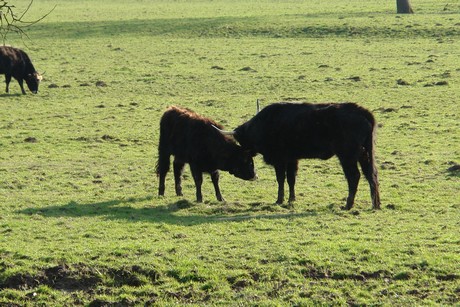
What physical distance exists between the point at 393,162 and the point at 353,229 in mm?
5631

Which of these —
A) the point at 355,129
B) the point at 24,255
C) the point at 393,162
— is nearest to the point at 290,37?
the point at 393,162

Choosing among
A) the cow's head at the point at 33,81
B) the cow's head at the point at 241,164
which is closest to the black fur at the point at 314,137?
the cow's head at the point at 241,164

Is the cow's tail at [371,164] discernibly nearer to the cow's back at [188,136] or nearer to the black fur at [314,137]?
the black fur at [314,137]

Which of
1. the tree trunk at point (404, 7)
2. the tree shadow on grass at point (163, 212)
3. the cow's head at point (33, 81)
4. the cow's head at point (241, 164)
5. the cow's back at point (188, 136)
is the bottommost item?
the tree trunk at point (404, 7)

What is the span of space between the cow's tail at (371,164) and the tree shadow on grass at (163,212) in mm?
993

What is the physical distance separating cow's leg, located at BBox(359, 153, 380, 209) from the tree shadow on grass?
0.98 m

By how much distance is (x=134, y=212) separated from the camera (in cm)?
1426

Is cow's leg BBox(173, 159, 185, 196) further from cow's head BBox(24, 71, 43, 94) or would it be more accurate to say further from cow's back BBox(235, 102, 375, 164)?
cow's head BBox(24, 71, 43, 94)

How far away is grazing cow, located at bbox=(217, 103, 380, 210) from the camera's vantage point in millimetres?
14195

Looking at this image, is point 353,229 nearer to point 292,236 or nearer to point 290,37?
point 292,236

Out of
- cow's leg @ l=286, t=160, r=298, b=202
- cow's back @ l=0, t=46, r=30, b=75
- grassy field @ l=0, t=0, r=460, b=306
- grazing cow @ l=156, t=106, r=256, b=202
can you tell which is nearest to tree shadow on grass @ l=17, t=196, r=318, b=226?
grassy field @ l=0, t=0, r=460, b=306

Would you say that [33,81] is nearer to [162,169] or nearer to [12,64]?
[12,64]

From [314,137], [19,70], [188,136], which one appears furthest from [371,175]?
[19,70]

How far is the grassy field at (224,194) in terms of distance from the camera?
36.0ft
